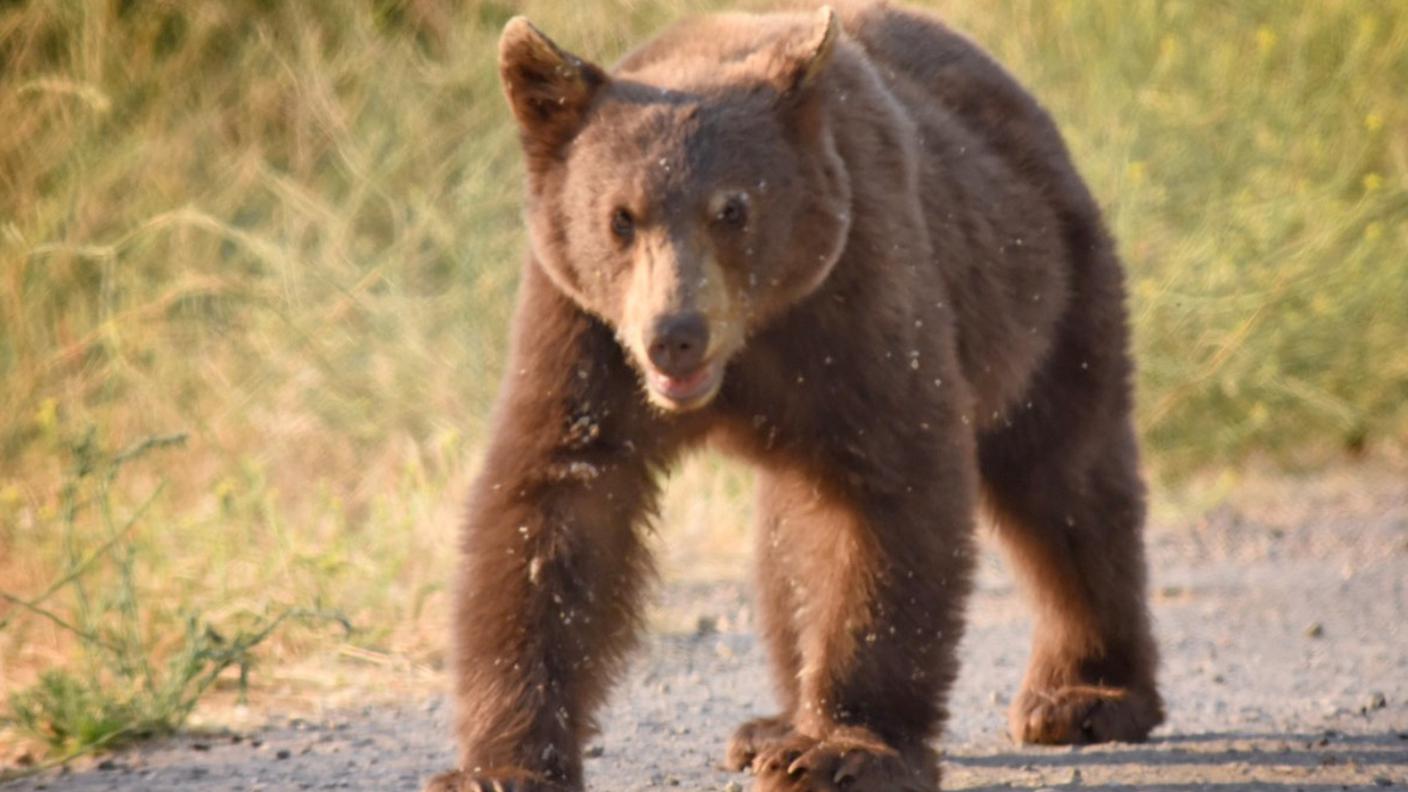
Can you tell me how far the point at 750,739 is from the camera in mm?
5727

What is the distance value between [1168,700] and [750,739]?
1.80 m

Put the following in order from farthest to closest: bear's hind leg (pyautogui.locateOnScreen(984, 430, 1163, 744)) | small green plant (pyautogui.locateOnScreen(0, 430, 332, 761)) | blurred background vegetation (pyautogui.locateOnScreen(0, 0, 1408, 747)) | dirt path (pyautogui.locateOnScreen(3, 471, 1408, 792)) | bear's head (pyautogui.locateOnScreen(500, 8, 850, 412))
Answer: blurred background vegetation (pyautogui.locateOnScreen(0, 0, 1408, 747)) → bear's hind leg (pyautogui.locateOnScreen(984, 430, 1163, 744)) → small green plant (pyautogui.locateOnScreen(0, 430, 332, 761)) → dirt path (pyautogui.locateOnScreen(3, 471, 1408, 792)) → bear's head (pyautogui.locateOnScreen(500, 8, 850, 412))

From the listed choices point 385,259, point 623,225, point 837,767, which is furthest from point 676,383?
point 385,259

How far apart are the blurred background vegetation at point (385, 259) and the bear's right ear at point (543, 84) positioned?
2672 millimetres

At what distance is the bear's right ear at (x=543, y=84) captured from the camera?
4922 mm

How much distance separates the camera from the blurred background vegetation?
8.07m

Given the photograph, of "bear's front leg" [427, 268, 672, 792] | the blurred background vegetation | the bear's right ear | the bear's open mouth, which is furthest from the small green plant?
the bear's open mouth

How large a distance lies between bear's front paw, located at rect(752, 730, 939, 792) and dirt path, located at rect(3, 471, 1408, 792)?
0.55 meters

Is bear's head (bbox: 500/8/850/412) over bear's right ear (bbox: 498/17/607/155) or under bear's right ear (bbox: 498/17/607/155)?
under

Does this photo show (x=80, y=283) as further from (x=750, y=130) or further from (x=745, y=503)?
(x=750, y=130)

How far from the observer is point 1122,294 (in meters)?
6.50

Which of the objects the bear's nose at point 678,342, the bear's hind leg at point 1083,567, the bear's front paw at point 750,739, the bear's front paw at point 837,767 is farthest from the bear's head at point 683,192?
the bear's hind leg at point 1083,567

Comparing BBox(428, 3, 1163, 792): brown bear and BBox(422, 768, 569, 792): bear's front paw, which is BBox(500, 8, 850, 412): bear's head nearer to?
BBox(428, 3, 1163, 792): brown bear

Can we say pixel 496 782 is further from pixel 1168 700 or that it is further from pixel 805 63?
pixel 1168 700
